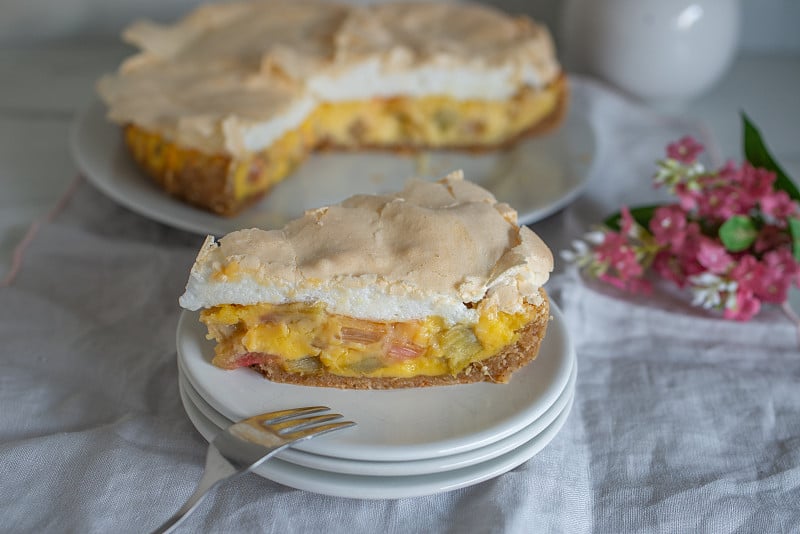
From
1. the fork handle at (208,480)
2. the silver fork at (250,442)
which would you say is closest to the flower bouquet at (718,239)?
the silver fork at (250,442)

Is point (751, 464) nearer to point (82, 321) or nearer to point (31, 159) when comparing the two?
point (82, 321)

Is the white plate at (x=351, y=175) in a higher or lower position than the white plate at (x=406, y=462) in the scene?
lower

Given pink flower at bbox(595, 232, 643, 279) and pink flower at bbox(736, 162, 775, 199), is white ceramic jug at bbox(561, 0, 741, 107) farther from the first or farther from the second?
pink flower at bbox(595, 232, 643, 279)

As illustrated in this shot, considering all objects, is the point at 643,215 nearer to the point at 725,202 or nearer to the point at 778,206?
the point at 725,202

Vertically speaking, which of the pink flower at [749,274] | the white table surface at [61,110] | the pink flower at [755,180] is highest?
the pink flower at [755,180]

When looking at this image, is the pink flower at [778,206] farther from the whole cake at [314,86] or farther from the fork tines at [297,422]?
the fork tines at [297,422]

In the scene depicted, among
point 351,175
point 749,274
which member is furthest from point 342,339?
point 351,175
